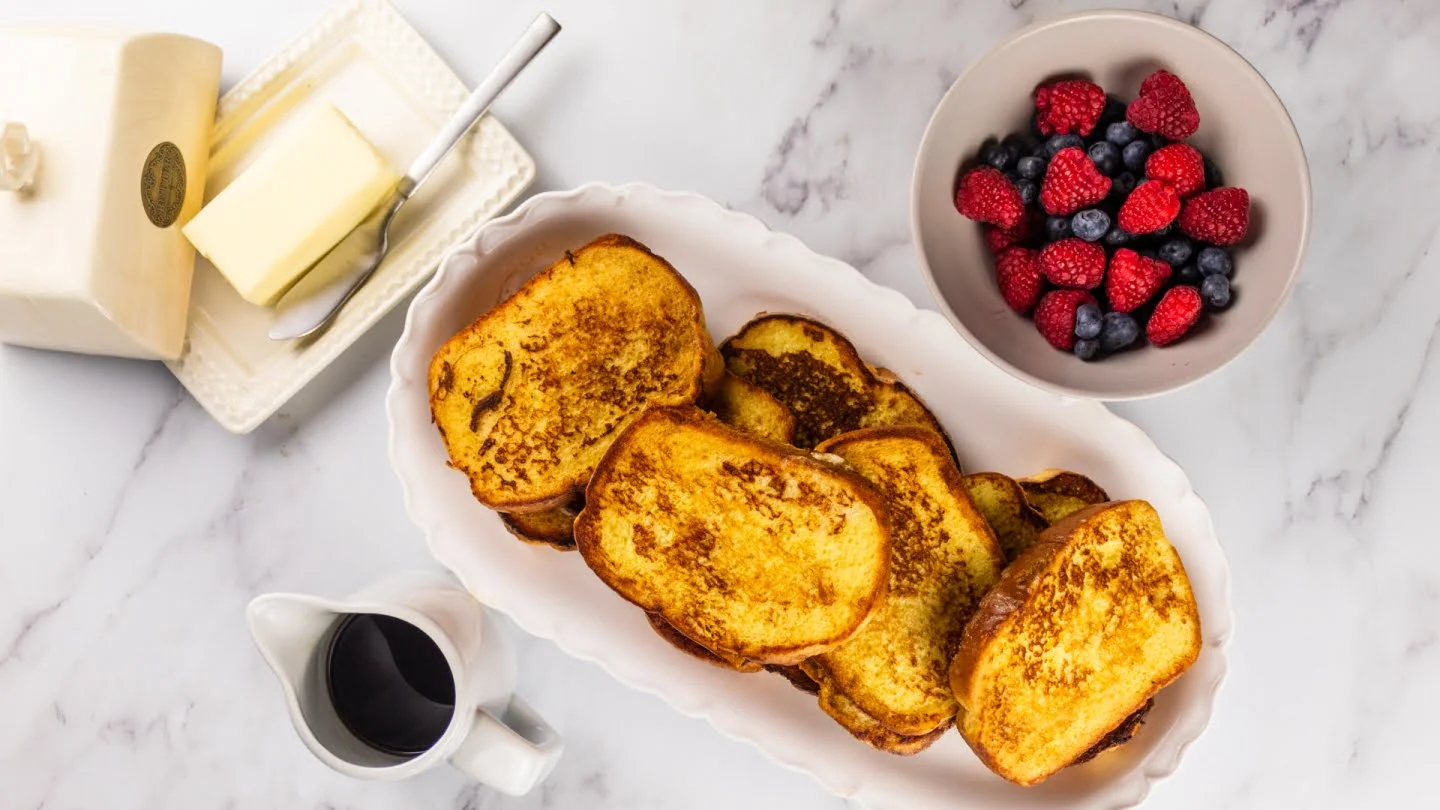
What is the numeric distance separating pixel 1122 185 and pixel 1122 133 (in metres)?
0.06

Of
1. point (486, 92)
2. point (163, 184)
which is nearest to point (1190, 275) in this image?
point (486, 92)

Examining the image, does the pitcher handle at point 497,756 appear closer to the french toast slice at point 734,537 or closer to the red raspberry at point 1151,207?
the french toast slice at point 734,537

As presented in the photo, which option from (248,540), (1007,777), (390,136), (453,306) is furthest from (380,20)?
(1007,777)

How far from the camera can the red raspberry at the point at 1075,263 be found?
1216mm

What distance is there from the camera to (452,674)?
131cm

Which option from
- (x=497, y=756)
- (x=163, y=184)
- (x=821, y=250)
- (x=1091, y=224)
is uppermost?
(x=1091, y=224)

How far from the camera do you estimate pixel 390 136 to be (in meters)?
1.53

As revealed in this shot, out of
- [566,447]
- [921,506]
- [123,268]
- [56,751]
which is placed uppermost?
[921,506]

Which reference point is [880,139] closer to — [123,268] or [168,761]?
[123,268]

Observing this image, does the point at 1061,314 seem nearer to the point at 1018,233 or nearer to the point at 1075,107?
the point at 1018,233

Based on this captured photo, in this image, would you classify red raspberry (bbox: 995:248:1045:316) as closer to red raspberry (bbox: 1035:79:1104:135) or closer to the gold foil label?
red raspberry (bbox: 1035:79:1104:135)

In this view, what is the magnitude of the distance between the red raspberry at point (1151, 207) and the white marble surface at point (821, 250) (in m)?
0.36

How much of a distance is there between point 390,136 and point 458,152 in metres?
0.11

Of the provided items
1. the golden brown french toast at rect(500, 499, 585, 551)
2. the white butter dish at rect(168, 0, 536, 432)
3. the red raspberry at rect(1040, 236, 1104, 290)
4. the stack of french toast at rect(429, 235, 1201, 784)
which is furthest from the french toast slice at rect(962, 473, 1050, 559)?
the white butter dish at rect(168, 0, 536, 432)
